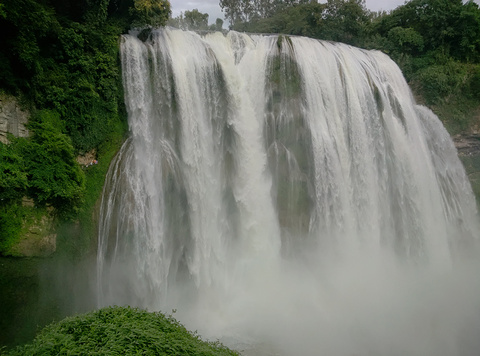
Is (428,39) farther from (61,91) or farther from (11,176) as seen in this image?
(11,176)

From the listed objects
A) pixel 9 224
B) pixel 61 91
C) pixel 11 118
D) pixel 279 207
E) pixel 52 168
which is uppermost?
pixel 61 91

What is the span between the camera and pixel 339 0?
24.0 meters

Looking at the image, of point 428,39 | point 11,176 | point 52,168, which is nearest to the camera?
point 11,176

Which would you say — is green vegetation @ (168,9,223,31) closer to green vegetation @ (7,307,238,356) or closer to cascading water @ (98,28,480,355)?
cascading water @ (98,28,480,355)

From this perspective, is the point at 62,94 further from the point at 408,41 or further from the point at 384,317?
the point at 408,41

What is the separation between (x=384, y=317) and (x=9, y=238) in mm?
10582

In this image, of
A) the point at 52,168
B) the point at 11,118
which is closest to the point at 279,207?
the point at 52,168

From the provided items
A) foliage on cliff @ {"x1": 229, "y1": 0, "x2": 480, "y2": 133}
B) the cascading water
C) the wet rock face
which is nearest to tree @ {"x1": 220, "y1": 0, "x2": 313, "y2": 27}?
foliage on cliff @ {"x1": 229, "y1": 0, "x2": 480, "y2": 133}

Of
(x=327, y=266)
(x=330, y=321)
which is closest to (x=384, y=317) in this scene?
(x=330, y=321)

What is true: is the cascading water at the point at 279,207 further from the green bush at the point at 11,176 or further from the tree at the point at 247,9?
the tree at the point at 247,9

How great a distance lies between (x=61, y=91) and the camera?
9.31 metres

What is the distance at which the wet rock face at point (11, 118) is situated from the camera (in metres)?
8.02

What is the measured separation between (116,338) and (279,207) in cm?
832

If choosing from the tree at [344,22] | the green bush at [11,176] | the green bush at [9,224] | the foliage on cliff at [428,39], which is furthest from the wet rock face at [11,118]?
the tree at [344,22]
